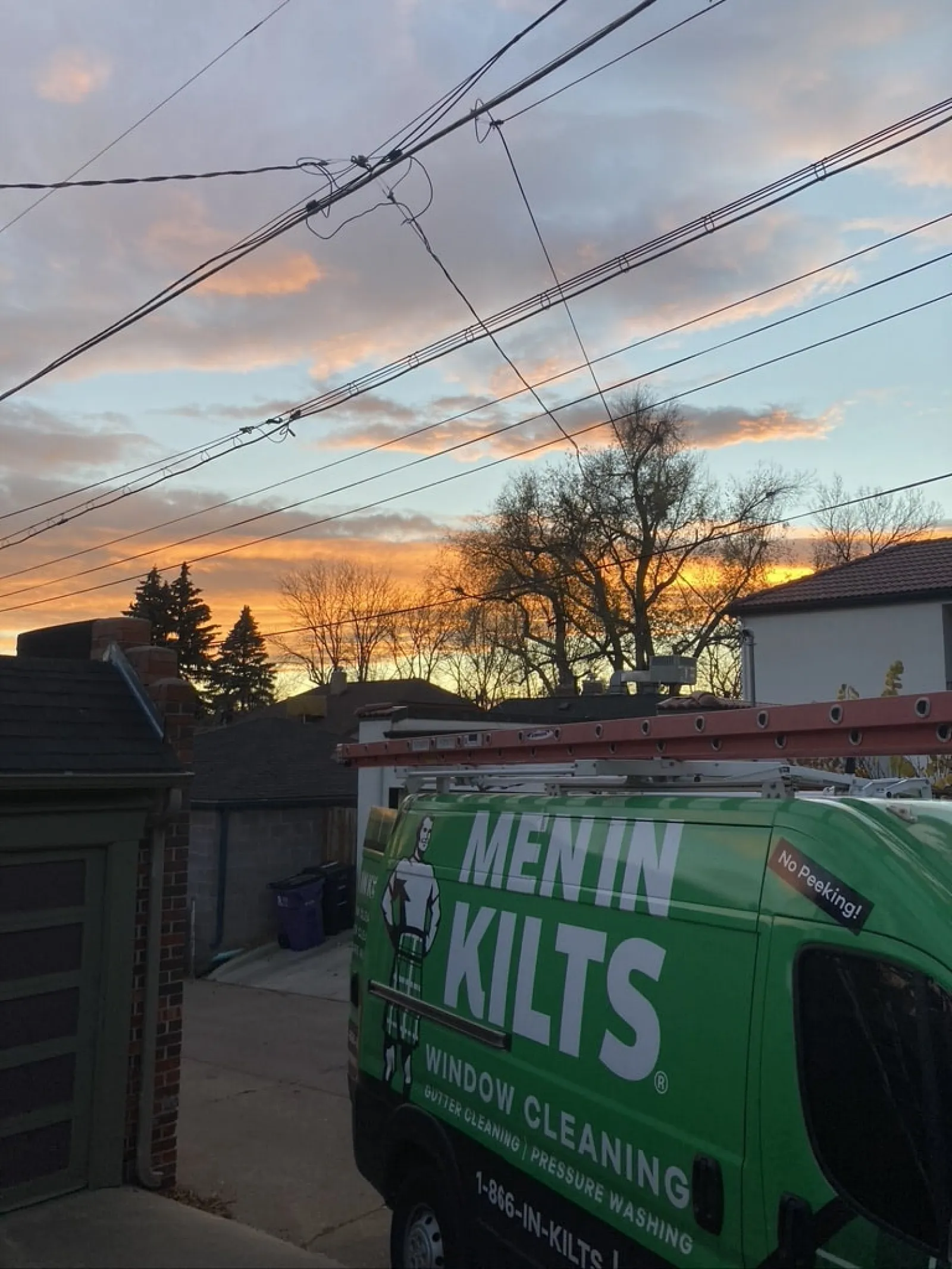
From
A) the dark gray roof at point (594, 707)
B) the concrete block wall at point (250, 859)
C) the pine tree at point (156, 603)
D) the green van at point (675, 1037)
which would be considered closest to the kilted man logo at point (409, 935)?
the green van at point (675, 1037)

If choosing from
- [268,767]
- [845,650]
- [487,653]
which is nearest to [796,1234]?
[268,767]

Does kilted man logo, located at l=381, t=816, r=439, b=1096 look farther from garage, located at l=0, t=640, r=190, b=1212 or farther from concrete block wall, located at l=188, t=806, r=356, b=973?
concrete block wall, located at l=188, t=806, r=356, b=973

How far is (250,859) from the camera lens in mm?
17172

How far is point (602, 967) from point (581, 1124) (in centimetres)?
53

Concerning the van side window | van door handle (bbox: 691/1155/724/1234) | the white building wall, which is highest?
the white building wall

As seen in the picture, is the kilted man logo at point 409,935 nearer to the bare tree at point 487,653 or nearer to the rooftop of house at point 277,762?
the rooftop of house at point 277,762

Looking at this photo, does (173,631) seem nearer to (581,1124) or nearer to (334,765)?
(334,765)

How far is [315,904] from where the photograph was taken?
16672 mm

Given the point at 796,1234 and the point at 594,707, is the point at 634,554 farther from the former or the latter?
the point at 796,1234

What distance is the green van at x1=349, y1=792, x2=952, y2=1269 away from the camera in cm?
288

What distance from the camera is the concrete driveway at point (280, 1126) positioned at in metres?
6.54

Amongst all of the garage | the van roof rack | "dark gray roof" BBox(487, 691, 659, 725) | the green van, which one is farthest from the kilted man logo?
"dark gray roof" BBox(487, 691, 659, 725)

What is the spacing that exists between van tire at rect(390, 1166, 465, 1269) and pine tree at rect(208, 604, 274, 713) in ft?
186

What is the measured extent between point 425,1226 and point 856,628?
55.9ft
